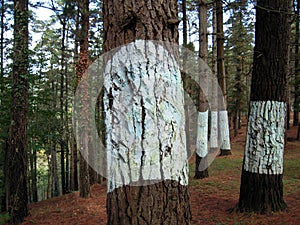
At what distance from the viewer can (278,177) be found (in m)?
4.53

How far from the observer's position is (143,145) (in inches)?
58.6

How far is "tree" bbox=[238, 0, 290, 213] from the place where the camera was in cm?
451

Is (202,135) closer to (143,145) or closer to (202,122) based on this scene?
(202,122)

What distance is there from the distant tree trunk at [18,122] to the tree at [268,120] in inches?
227

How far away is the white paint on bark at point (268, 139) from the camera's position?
178 inches

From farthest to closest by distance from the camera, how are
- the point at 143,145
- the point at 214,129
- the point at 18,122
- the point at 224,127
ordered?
the point at 214,129 → the point at 224,127 → the point at 18,122 → the point at 143,145

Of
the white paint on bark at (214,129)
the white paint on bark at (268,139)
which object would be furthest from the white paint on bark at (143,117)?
the white paint on bark at (214,129)

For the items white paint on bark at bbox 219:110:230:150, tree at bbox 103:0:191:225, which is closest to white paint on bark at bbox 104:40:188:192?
tree at bbox 103:0:191:225

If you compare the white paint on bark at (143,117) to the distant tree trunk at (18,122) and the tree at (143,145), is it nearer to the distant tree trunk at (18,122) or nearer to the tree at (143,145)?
the tree at (143,145)

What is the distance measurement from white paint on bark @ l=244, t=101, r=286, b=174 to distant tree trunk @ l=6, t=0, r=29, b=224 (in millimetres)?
5944

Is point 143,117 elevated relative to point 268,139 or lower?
elevated

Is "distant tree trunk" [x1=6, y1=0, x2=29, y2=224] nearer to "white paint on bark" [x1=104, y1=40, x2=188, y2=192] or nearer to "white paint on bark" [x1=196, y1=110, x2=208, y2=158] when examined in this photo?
"white paint on bark" [x1=196, y1=110, x2=208, y2=158]

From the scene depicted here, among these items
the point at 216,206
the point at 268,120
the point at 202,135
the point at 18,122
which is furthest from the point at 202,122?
the point at 18,122

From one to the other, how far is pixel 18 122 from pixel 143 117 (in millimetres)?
6408
